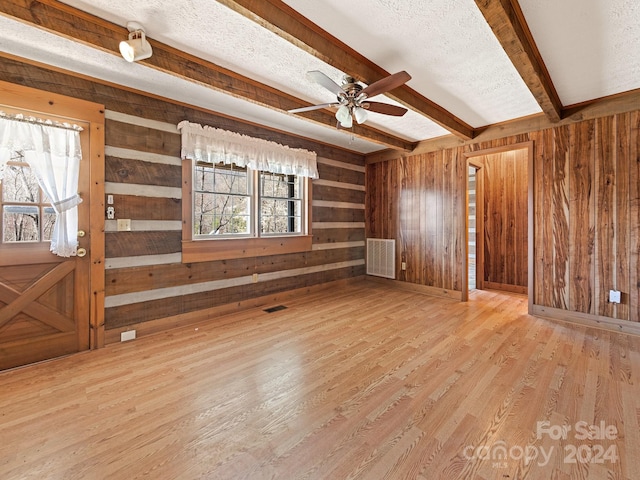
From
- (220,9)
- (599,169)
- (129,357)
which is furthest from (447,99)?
(129,357)

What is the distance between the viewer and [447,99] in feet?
10.4

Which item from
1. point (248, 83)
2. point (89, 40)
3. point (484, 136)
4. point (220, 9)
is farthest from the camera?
point (484, 136)

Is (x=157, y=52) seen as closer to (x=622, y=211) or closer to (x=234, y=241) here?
(x=234, y=241)

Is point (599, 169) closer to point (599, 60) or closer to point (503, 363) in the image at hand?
point (599, 60)

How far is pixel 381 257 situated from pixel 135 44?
4601 mm

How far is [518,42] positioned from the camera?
1.92 m

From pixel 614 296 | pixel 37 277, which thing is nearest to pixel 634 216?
pixel 614 296

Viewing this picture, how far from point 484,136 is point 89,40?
14.9 feet

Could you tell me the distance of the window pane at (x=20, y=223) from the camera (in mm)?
2324

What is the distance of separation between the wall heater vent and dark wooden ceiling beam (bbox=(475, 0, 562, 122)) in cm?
306

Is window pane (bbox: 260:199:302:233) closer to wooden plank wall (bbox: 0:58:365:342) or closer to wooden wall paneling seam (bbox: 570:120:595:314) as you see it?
wooden plank wall (bbox: 0:58:365:342)

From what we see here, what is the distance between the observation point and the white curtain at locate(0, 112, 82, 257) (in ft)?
7.49

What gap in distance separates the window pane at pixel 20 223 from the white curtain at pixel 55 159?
0.14 meters

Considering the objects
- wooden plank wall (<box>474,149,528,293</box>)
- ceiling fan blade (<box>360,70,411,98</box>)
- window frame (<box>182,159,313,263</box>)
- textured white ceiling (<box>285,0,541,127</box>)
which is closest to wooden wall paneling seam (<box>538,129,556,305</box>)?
textured white ceiling (<box>285,0,541,127</box>)
